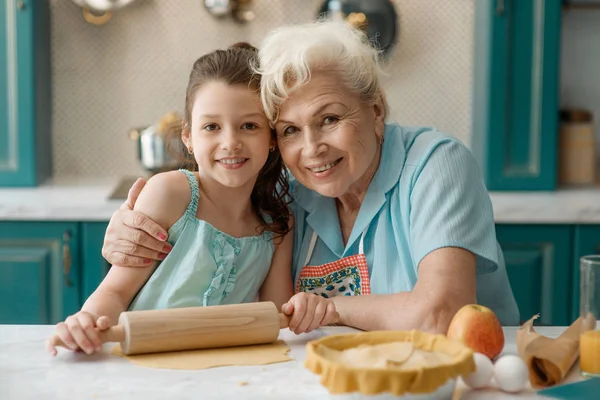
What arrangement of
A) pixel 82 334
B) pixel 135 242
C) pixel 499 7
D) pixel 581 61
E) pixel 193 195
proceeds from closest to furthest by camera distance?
pixel 82 334 → pixel 135 242 → pixel 193 195 → pixel 499 7 → pixel 581 61

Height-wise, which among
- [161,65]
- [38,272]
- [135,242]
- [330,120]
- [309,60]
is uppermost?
[161,65]

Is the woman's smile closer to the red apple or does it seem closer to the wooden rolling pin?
the wooden rolling pin

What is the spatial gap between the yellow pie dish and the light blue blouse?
51 cm

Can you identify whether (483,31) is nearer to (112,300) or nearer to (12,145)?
(12,145)

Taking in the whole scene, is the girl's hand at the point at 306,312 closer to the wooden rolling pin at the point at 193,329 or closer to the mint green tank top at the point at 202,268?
the wooden rolling pin at the point at 193,329

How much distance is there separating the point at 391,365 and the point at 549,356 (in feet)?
1.01

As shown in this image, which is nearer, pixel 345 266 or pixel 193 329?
pixel 193 329

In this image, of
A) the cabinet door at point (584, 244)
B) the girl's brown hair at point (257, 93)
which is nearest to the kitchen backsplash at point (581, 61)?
the cabinet door at point (584, 244)

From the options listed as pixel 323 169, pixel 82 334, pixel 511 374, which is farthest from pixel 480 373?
pixel 323 169

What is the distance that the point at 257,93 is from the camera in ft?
6.01

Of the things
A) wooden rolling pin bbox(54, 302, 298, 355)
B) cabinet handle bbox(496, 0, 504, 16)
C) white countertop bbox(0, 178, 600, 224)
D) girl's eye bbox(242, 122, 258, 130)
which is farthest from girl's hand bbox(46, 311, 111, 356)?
cabinet handle bbox(496, 0, 504, 16)

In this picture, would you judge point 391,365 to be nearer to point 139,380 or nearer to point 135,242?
point 139,380

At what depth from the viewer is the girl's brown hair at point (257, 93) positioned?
1.83m

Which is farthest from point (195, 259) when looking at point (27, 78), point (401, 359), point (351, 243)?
point (27, 78)
